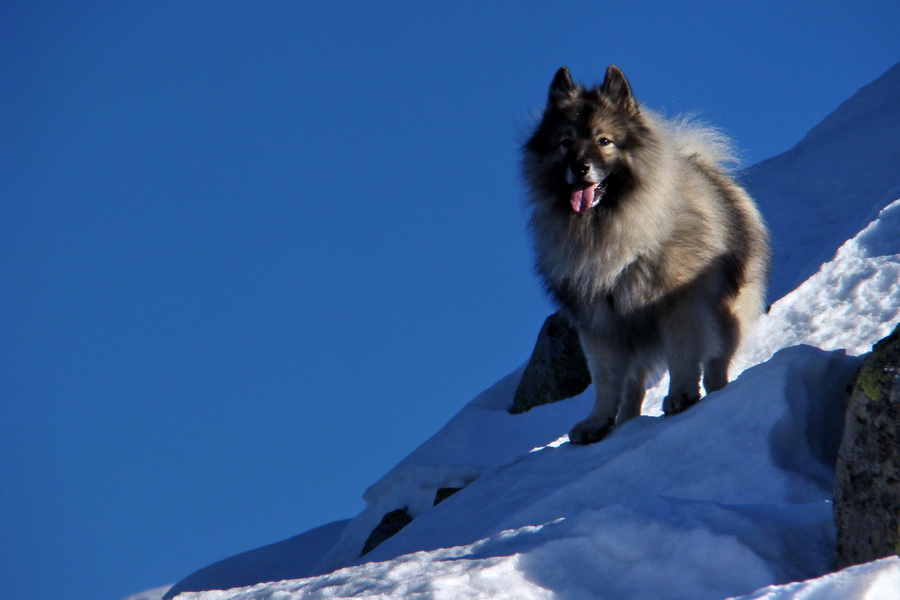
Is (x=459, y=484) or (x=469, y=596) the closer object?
(x=469, y=596)

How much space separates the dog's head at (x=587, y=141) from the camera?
3795mm

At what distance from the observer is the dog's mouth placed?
12.5 ft

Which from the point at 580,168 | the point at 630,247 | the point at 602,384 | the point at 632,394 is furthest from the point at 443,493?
the point at 580,168

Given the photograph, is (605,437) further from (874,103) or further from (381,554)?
(874,103)

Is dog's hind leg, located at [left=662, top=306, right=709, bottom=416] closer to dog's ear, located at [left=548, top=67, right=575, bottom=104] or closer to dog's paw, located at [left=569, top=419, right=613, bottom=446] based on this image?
dog's paw, located at [left=569, top=419, right=613, bottom=446]

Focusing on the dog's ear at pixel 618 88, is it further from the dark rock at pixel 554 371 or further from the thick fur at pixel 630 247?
the dark rock at pixel 554 371

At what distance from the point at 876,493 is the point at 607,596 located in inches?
23.5

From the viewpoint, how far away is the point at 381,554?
410 cm

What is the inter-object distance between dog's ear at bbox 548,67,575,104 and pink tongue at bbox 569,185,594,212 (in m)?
0.49

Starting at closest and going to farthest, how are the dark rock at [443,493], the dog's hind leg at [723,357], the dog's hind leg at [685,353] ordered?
the dog's hind leg at [685,353] → the dog's hind leg at [723,357] → the dark rock at [443,493]

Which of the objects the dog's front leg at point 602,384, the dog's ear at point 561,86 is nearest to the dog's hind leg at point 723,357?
the dog's front leg at point 602,384

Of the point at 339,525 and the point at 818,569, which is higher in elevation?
the point at 339,525

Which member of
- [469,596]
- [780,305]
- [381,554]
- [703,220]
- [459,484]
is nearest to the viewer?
[469,596]

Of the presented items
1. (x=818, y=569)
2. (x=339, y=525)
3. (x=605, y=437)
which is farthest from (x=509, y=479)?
(x=339, y=525)
